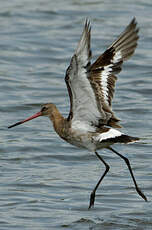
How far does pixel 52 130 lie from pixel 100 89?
3581 mm

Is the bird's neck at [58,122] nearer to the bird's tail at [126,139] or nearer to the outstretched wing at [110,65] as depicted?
the outstretched wing at [110,65]

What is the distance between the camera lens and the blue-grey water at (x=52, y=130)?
8.72 meters

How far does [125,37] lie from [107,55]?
34cm

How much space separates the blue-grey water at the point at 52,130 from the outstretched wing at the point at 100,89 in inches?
44.4

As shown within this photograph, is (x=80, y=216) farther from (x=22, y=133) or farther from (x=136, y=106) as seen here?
(x=136, y=106)

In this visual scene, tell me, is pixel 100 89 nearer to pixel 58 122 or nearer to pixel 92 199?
pixel 58 122

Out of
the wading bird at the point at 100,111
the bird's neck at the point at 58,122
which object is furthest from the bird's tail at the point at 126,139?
the bird's neck at the point at 58,122

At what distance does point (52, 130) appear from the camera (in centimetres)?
1236

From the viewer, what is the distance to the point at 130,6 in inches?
774

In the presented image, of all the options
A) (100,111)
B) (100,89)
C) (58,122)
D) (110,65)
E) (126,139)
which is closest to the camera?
(126,139)

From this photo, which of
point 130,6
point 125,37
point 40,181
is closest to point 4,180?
point 40,181

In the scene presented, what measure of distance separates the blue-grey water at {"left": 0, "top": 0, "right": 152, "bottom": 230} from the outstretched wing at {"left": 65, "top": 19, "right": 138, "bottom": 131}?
113cm

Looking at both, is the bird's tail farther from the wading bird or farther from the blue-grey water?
the blue-grey water

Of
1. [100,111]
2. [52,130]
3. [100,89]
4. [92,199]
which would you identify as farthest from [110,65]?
[52,130]
